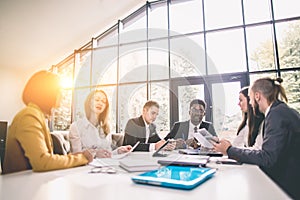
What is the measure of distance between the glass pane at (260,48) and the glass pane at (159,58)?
184cm

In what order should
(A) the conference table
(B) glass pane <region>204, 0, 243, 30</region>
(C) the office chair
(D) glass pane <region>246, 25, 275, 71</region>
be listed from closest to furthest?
(A) the conference table → (C) the office chair → (D) glass pane <region>246, 25, 275, 71</region> → (B) glass pane <region>204, 0, 243, 30</region>

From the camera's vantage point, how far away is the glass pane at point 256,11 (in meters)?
4.45

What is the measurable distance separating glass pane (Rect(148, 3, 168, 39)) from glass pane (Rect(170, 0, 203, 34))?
0.19m

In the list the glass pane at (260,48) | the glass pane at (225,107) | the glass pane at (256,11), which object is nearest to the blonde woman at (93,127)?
the glass pane at (225,107)

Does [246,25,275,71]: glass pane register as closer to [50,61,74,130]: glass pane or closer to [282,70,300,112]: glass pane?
[282,70,300,112]: glass pane

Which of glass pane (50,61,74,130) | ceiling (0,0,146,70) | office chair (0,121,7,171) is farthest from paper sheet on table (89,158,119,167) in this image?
glass pane (50,61,74,130)

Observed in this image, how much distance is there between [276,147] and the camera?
1036mm

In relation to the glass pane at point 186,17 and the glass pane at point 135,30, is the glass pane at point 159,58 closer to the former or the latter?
the glass pane at point 135,30

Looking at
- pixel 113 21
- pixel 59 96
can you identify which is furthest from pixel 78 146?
pixel 113 21

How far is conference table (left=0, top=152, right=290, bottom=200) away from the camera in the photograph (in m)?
0.55

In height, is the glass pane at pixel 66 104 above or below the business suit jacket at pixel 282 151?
above

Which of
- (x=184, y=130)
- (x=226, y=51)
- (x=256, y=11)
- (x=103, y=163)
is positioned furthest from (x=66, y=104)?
(x=256, y=11)

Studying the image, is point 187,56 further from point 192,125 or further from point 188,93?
point 192,125

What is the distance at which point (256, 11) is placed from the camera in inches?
178
